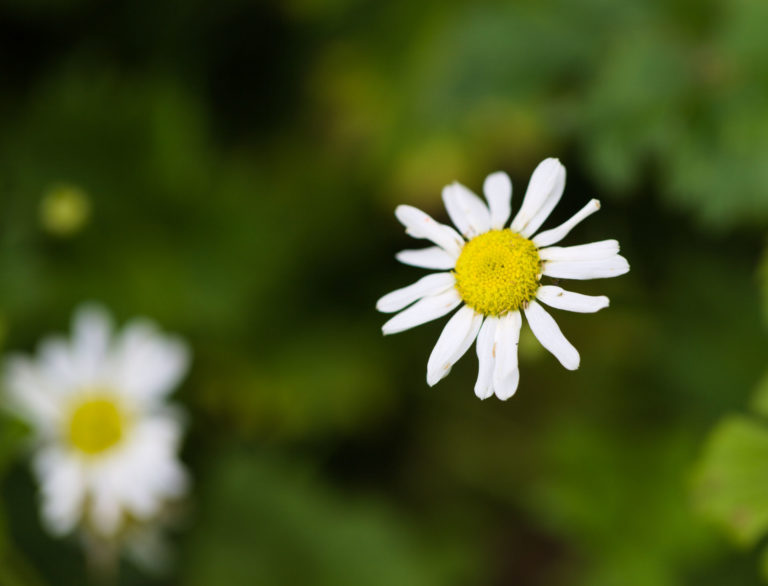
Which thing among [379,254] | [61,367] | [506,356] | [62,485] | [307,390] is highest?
[379,254]

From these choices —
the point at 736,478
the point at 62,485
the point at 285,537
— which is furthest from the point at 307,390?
the point at 736,478

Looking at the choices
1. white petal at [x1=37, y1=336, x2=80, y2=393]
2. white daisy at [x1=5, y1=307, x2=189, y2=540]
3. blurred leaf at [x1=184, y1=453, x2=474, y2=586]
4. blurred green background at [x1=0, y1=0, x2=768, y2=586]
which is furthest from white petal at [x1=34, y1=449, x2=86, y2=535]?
blurred leaf at [x1=184, y1=453, x2=474, y2=586]

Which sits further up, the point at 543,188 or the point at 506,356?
the point at 543,188

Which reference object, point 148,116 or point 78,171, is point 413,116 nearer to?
point 148,116

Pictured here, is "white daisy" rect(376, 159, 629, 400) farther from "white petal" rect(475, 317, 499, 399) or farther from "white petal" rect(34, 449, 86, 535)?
"white petal" rect(34, 449, 86, 535)

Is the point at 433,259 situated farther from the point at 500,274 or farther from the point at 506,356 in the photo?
the point at 506,356

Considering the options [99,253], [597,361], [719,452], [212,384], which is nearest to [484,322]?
[719,452]
